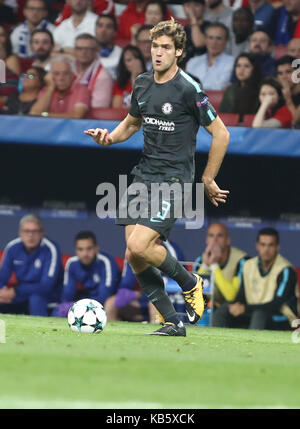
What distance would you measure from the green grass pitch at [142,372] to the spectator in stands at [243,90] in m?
4.09

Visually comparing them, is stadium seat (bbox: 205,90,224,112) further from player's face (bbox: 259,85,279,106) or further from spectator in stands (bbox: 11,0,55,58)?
spectator in stands (bbox: 11,0,55,58)

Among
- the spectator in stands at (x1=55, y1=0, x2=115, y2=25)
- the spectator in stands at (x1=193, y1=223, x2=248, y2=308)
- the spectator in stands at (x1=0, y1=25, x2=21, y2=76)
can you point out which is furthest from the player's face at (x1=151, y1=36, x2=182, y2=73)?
the spectator in stands at (x1=55, y1=0, x2=115, y2=25)

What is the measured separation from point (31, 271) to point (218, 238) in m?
1.99

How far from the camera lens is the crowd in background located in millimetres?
10977

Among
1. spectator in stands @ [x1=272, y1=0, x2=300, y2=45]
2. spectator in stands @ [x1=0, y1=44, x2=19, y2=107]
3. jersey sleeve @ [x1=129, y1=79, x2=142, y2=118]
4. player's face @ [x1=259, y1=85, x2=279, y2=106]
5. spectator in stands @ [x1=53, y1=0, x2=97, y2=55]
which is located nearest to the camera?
jersey sleeve @ [x1=129, y1=79, x2=142, y2=118]

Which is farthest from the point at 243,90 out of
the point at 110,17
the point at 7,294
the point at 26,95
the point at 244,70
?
the point at 7,294

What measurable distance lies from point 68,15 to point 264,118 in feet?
11.9

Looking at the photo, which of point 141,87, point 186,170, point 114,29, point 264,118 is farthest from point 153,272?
point 114,29

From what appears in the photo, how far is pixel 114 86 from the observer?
11.7 meters

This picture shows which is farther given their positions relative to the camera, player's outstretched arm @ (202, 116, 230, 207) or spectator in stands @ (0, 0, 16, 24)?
spectator in stands @ (0, 0, 16, 24)

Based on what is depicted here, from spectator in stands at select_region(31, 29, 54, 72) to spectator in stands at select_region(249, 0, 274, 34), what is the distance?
238 cm
